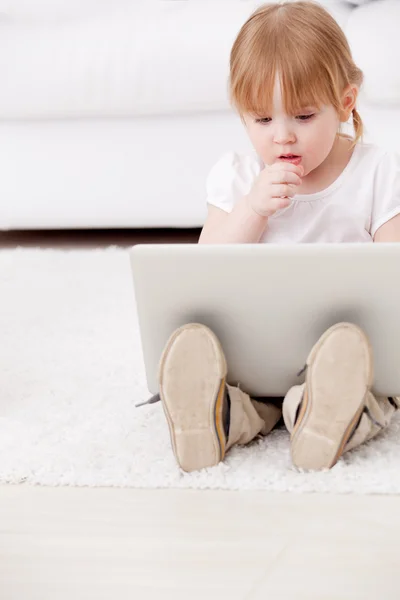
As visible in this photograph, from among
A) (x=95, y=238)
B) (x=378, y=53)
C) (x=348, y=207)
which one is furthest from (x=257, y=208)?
(x=95, y=238)

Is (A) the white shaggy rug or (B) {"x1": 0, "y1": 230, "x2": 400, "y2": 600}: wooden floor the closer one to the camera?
(B) {"x1": 0, "y1": 230, "x2": 400, "y2": 600}: wooden floor

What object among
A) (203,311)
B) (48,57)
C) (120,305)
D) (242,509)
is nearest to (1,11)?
(48,57)

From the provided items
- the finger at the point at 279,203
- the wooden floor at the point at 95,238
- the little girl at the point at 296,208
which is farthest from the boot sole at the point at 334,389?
the wooden floor at the point at 95,238

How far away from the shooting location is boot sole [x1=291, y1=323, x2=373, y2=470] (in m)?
0.83

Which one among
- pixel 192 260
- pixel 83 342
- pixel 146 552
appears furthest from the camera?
pixel 83 342

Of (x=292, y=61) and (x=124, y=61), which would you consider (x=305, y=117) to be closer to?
(x=292, y=61)

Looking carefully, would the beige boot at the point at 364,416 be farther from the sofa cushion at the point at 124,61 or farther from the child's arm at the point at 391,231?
the sofa cushion at the point at 124,61

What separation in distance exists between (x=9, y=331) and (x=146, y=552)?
0.72 meters

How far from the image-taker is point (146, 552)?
0.74 meters

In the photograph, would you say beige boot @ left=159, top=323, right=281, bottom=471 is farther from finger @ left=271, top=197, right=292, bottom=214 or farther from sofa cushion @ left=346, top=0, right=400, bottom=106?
sofa cushion @ left=346, top=0, right=400, bottom=106

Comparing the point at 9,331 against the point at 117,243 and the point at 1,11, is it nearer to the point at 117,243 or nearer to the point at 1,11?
the point at 117,243

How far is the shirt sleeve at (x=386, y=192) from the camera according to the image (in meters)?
1.03

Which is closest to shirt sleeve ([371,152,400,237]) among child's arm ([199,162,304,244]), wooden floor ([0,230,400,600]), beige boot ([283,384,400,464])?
child's arm ([199,162,304,244])

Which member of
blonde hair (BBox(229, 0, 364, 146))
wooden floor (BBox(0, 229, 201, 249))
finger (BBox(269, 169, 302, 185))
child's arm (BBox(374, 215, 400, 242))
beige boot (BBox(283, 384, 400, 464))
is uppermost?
blonde hair (BBox(229, 0, 364, 146))
